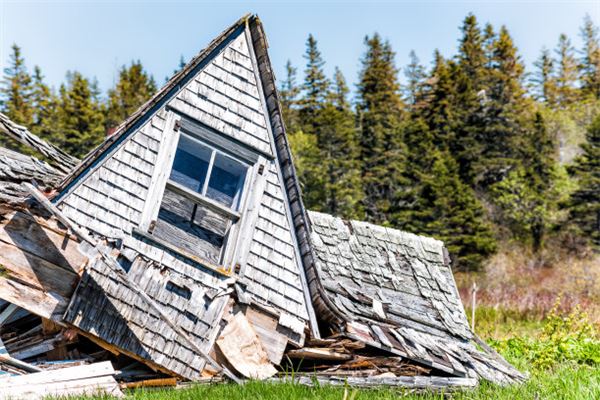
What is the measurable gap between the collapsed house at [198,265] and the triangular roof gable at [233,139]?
0.02m

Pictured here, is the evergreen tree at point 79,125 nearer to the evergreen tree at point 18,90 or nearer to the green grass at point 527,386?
the evergreen tree at point 18,90

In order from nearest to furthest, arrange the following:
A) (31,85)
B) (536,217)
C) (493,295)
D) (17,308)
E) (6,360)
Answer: (6,360)
(17,308)
(493,295)
(536,217)
(31,85)

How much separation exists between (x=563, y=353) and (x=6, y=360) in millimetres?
9201

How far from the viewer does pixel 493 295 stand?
23172 mm

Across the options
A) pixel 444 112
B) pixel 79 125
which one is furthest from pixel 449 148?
pixel 79 125

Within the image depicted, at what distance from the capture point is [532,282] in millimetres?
32562

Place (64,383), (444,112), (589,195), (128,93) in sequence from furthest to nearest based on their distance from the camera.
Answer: (128,93) < (444,112) < (589,195) < (64,383)

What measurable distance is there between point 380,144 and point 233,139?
41.7m

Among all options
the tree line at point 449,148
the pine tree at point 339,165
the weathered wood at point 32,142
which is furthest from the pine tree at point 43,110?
the weathered wood at point 32,142

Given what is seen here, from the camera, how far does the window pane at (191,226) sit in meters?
7.52

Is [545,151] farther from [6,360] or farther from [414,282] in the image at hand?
[6,360]

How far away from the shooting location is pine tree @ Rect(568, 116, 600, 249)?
38656 millimetres

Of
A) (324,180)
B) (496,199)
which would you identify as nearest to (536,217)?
(496,199)

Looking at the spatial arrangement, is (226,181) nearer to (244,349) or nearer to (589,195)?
(244,349)
